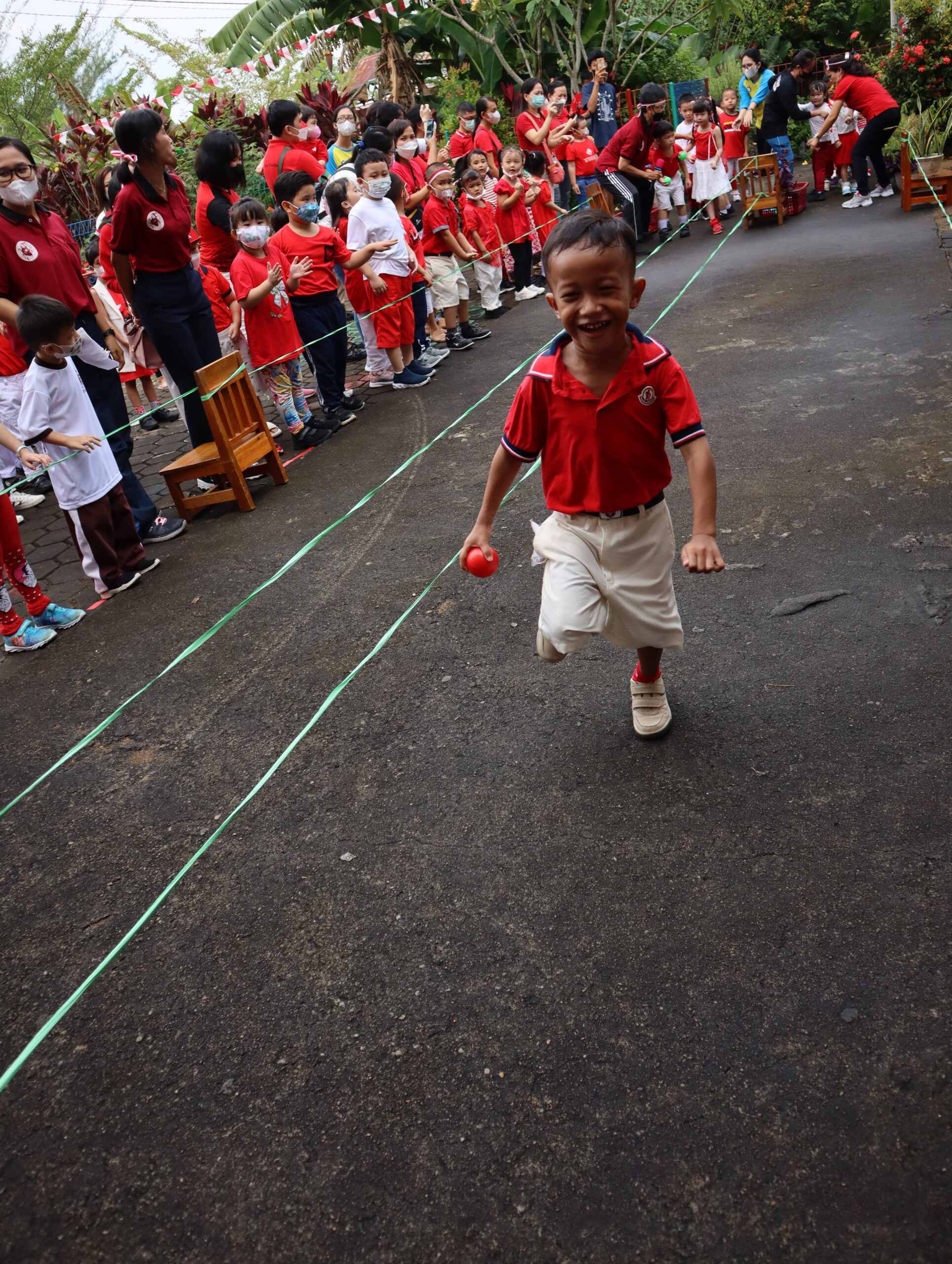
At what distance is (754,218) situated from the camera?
12.3m

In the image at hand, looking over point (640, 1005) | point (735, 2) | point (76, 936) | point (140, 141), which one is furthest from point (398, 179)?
point (735, 2)

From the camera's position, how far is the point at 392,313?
26.2ft

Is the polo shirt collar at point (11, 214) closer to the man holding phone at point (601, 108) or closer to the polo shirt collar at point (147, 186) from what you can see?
the polo shirt collar at point (147, 186)

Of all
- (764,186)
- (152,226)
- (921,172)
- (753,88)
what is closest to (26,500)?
(152,226)

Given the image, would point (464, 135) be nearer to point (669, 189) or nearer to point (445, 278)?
point (669, 189)

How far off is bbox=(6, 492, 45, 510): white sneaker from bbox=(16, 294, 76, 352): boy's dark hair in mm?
2621

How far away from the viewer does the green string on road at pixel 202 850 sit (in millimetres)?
2471

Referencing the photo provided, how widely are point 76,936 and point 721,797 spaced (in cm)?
203

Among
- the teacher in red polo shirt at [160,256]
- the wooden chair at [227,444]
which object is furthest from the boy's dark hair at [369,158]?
the wooden chair at [227,444]

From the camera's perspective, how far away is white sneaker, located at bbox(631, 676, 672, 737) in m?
3.25

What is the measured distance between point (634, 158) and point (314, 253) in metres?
6.12

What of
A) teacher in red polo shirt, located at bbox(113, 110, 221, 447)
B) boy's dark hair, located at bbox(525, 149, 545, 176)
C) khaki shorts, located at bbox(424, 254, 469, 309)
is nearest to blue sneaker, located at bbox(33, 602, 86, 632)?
teacher in red polo shirt, located at bbox(113, 110, 221, 447)

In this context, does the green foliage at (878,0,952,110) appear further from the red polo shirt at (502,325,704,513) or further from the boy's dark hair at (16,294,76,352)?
the red polo shirt at (502,325,704,513)

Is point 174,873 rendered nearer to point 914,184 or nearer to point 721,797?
Result: point 721,797
